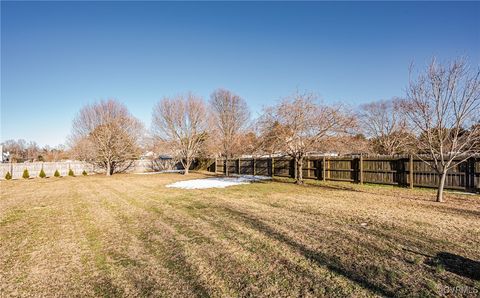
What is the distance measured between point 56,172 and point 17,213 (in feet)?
63.8

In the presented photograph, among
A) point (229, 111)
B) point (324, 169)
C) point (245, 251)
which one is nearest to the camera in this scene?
point (245, 251)

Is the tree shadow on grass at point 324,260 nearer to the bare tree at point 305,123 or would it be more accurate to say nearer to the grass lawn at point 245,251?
the grass lawn at point 245,251

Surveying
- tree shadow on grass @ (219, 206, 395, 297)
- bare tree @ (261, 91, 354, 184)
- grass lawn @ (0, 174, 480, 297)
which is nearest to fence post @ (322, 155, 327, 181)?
bare tree @ (261, 91, 354, 184)

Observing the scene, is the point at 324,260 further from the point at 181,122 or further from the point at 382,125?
the point at 382,125

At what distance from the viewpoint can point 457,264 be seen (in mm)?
3336

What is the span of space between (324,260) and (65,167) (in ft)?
91.2

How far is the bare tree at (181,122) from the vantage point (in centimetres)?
2359

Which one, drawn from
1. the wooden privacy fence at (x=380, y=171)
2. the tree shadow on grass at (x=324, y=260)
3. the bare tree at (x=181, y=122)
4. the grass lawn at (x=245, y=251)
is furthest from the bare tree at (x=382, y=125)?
the tree shadow on grass at (x=324, y=260)

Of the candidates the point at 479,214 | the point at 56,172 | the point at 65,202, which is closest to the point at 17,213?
the point at 65,202

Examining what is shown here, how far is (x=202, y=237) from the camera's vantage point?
4.77 meters

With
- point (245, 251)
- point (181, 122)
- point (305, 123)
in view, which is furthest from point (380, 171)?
point (181, 122)

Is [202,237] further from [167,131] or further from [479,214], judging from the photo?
[167,131]

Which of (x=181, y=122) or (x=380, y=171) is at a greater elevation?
(x=181, y=122)

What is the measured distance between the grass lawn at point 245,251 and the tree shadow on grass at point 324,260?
0.05ft
